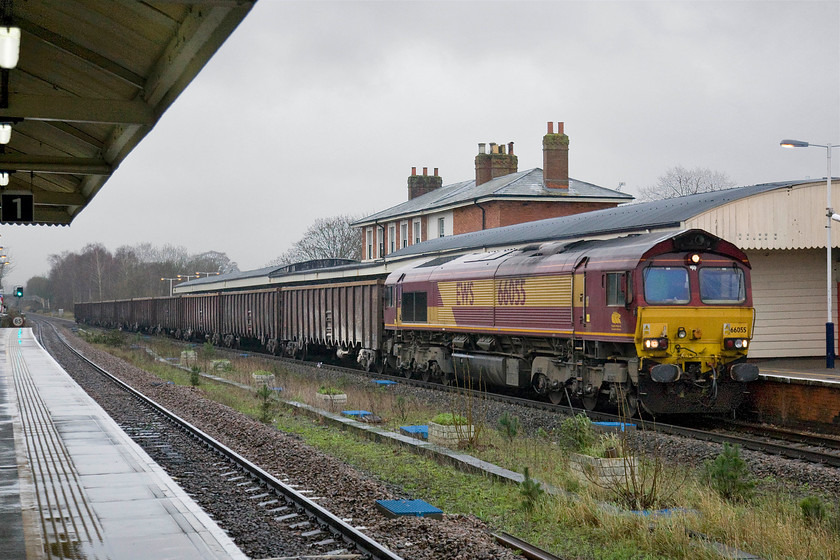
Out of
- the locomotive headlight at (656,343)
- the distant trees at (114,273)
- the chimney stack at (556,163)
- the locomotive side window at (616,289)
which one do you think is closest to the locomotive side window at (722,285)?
the locomotive headlight at (656,343)

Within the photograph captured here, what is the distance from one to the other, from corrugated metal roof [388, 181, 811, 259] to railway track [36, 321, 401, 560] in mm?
11689

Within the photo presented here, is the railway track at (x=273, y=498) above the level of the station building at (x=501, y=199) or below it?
below

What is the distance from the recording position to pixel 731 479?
367 inches

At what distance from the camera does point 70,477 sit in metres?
10.5

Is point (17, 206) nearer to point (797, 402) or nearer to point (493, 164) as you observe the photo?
point (797, 402)

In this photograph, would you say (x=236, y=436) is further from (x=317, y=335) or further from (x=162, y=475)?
(x=317, y=335)

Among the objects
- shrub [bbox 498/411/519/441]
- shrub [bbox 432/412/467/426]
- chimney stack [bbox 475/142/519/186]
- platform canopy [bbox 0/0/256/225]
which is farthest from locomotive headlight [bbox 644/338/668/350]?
chimney stack [bbox 475/142/519/186]

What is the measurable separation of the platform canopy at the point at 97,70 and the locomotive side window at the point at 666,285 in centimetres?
867

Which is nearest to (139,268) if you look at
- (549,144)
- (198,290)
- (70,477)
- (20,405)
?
(198,290)

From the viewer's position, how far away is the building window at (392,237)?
2007 inches

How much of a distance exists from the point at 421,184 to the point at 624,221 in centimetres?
3326

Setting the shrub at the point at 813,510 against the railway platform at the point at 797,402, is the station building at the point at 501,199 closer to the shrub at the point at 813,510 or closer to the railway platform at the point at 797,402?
the railway platform at the point at 797,402

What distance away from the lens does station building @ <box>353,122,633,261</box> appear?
1641 inches

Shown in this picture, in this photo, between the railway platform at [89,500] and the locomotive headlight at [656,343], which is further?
the locomotive headlight at [656,343]
